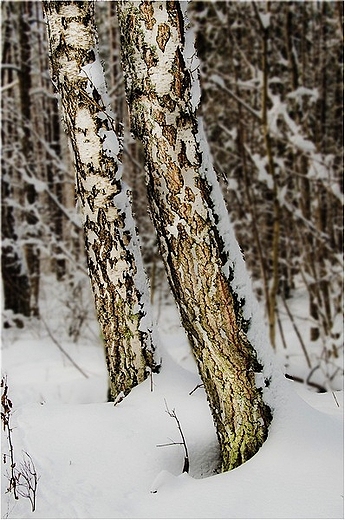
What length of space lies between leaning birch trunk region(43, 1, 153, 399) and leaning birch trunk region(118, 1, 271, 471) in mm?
345

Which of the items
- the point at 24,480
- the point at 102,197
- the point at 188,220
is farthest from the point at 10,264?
the point at 188,220

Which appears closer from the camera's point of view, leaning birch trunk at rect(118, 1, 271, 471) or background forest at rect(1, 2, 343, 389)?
leaning birch trunk at rect(118, 1, 271, 471)

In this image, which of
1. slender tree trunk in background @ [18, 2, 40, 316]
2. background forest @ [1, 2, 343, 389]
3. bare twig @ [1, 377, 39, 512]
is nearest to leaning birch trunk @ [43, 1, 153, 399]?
bare twig @ [1, 377, 39, 512]

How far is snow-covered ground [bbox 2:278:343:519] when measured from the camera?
2393 millimetres

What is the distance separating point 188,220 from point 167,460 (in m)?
1.21

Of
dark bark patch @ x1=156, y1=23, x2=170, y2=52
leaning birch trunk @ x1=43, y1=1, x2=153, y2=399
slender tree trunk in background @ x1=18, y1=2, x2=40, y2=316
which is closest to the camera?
dark bark patch @ x1=156, y1=23, x2=170, y2=52

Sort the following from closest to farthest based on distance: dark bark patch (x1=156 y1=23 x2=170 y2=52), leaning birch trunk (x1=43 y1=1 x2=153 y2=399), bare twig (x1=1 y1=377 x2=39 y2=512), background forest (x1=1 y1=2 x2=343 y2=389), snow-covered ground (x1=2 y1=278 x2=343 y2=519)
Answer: snow-covered ground (x1=2 y1=278 x2=343 y2=519) → bare twig (x1=1 y1=377 x2=39 y2=512) → dark bark patch (x1=156 y1=23 x2=170 y2=52) → leaning birch trunk (x1=43 y1=1 x2=153 y2=399) → background forest (x1=1 y1=2 x2=343 y2=389)

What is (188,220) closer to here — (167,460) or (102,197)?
(102,197)

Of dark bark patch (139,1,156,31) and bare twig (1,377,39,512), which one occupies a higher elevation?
dark bark patch (139,1,156,31)

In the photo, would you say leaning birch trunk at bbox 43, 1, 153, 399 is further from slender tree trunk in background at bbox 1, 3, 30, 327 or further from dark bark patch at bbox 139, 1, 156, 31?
slender tree trunk in background at bbox 1, 3, 30, 327

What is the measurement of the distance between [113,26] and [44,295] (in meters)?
5.62

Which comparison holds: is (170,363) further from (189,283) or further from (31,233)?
(31,233)

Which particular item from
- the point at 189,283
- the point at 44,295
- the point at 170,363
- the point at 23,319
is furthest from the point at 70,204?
the point at 189,283

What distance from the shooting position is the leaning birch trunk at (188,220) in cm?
264
